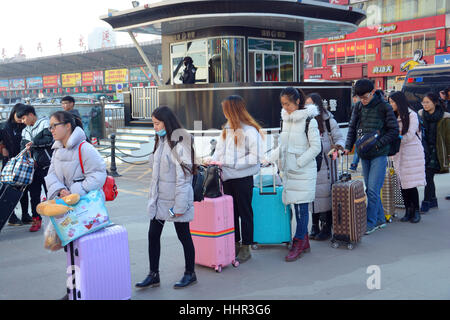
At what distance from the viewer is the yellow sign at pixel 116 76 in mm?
55219

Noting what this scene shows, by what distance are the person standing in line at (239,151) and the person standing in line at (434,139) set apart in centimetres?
355

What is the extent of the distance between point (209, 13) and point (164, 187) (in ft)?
28.9

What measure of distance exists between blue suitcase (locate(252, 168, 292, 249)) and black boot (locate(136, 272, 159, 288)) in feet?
4.67

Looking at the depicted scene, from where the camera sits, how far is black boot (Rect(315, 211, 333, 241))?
19.3 feet

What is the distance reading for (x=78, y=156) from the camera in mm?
4074

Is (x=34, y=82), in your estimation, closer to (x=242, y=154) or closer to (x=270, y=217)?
(x=270, y=217)

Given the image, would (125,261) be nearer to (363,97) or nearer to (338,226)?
(338,226)

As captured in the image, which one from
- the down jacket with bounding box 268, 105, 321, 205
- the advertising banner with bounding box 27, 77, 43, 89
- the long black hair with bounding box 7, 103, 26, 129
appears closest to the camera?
the down jacket with bounding box 268, 105, 321, 205

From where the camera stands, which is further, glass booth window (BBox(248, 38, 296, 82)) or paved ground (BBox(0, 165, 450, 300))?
glass booth window (BBox(248, 38, 296, 82))

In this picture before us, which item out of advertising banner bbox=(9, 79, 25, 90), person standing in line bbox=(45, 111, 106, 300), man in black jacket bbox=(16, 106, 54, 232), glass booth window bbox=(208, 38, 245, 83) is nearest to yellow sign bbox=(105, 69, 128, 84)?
advertising banner bbox=(9, 79, 25, 90)

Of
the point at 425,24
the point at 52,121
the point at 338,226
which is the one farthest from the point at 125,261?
the point at 425,24

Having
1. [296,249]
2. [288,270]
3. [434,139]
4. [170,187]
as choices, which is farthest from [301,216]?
[434,139]

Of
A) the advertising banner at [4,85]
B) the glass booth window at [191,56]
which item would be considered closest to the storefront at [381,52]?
the glass booth window at [191,56]

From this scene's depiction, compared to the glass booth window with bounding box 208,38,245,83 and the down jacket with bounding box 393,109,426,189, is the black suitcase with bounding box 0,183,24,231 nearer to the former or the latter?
the down jacket with bounding box 393,109,426,189
